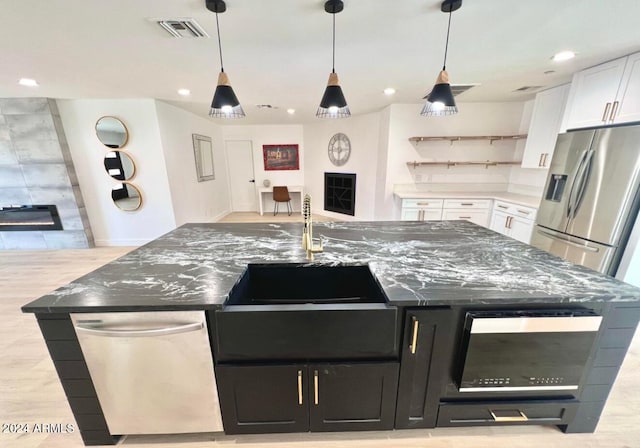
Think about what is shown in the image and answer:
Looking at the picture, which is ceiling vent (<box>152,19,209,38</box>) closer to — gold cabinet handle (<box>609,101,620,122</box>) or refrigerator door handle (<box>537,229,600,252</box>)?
gold cabinet handle (<box>609,101,620,122</box>)

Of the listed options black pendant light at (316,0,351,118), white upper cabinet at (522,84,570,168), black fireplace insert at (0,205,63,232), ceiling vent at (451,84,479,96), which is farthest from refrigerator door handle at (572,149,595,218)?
black fireplace insert at (0,205,63,232)

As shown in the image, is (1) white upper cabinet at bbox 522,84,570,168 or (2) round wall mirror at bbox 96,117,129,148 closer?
(1) white upper cabinet at bbox 522,84,570,168

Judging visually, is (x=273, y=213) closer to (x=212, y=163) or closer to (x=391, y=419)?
(x=212, y=163)

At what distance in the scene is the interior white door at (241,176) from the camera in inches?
261

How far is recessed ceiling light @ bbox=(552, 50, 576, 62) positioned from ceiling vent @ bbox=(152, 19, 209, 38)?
10.0ft

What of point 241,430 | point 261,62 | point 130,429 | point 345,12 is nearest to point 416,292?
point 241,430

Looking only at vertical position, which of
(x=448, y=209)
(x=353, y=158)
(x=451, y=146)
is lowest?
(x=448, y=209)

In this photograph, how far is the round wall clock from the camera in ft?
18.1

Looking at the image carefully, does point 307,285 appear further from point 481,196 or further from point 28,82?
point 28,82

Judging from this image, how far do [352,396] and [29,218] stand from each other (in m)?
5.79

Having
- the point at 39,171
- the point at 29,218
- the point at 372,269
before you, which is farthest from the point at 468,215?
the point at 29,218

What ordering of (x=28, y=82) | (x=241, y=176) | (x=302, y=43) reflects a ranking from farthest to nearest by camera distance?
(x=241, y=176) < (x=28, y=82) < (x=302, y=43)

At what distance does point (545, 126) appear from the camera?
3230 millimetres

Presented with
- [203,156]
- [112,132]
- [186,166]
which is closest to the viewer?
[112,132]
